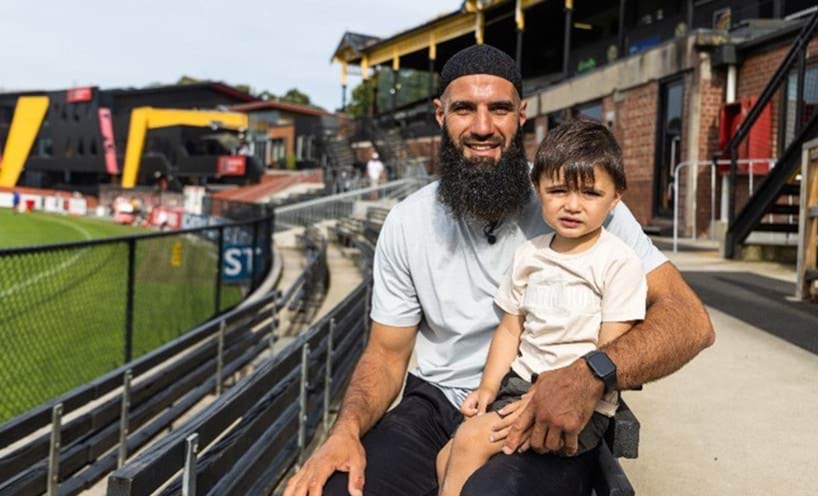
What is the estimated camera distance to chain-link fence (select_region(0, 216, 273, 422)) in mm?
7449

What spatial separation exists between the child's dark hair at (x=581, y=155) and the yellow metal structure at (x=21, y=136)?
6935 cm

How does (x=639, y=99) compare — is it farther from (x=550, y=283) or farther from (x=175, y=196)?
(x=175, y=196)

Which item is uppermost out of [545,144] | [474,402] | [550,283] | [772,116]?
[772,116]

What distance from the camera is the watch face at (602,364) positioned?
6.93ft

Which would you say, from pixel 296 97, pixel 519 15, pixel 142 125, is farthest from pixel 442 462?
pixel 296 97

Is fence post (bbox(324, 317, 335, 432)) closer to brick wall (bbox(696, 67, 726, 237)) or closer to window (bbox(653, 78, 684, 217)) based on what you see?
brick wall (bbox(696, 67, 726, 237))

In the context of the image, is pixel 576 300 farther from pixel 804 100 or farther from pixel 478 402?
pixel 804 100

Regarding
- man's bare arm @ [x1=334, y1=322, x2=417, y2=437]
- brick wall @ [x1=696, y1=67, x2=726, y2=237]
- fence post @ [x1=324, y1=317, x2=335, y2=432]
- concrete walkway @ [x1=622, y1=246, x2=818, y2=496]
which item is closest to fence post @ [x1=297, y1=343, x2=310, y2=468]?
fence post @ [x1=324, y1=317, x2=335, y2=432]

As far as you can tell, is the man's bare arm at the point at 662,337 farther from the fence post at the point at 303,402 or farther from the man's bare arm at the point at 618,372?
the fence post at the point at 303,402

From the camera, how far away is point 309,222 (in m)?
25.5

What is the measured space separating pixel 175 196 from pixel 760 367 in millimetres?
39512

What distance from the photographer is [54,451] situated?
377 cm

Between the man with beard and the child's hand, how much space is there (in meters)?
0.34

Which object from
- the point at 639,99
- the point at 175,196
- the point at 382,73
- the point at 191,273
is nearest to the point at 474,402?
the point at 191,273
